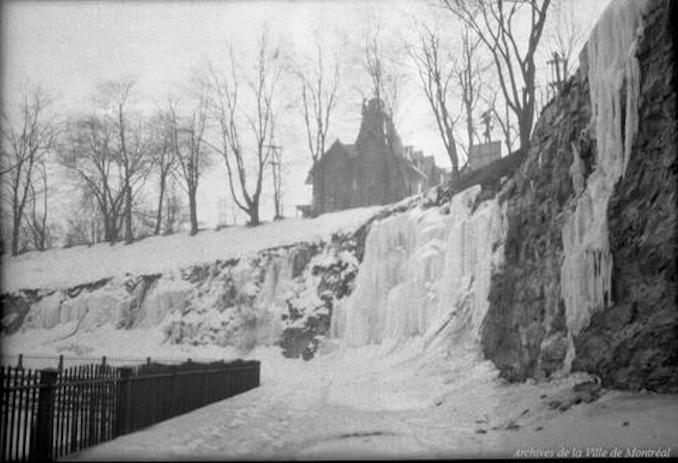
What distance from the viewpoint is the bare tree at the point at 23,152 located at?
421 inches

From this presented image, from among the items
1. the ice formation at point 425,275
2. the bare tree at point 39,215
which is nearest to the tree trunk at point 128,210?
the bare tree at point 39,215

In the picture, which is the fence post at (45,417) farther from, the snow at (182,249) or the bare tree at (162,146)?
the snow at (182,249)

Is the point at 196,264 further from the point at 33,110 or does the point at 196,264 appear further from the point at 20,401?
the point at 20,401

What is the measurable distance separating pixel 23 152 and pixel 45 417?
27.5ft

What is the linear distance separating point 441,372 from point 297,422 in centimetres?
493

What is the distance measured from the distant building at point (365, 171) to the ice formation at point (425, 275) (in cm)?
875

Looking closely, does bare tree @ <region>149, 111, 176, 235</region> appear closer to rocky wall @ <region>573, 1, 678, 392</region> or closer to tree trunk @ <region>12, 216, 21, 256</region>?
tree trunk @ <region>12, 216, 21, 256</region>

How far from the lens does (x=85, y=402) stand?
21.2 feet

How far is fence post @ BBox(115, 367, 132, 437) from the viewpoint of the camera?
7029 mm

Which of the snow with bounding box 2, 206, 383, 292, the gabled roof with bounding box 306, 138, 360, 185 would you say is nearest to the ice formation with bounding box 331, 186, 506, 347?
the snow with bounding box 2, 206, 383, 292

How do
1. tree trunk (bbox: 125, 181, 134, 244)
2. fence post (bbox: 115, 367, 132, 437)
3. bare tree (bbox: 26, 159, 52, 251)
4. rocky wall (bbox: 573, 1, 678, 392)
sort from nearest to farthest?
1. fence post (bbox: 115, 367, 132, 437)
2. rocky wall (bbox: 573, 1, 678, 392)
3. bare tree (bbox: 26, 159, 52, 251)
4. tree trunk (bbox: 125, 181, 134, 244)

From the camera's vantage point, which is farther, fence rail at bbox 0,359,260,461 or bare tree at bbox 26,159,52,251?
bare tree at bbox 26,159,52,251

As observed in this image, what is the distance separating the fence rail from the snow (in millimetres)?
13325

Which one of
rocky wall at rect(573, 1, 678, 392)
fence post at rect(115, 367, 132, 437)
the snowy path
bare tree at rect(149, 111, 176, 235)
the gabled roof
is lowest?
the snowy path
